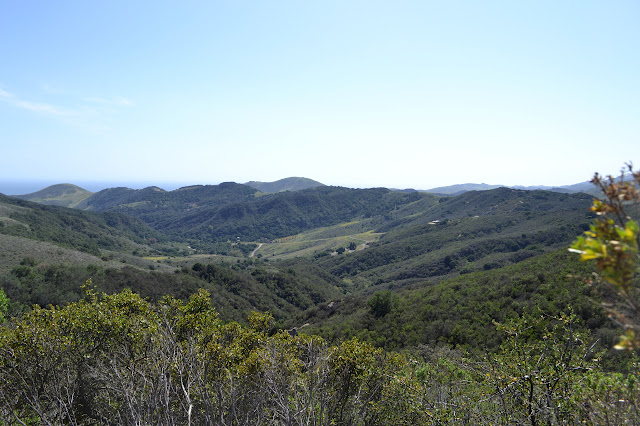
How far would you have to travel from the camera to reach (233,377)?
9.40 metres

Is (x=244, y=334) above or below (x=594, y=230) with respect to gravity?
below

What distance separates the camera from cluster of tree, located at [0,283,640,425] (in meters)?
7.51

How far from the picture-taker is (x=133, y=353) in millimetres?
10992

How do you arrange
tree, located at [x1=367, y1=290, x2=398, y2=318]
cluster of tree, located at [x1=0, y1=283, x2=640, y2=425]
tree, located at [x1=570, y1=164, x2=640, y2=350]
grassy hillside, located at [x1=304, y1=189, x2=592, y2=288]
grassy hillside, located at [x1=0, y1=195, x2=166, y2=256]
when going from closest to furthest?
tree, located at [x1=570, y1=164, x2=640, y2=350] < cluster of tree, located at [x1=0, y1=283, x2=640, y2=425] < tree, located at [x1=367, y1=290, x2=398, y2=318] < grassy hillside, located at [x1=304, y1=189, x2=592, y2=288] < grassy hillside, located at [x1=0, y1=195, x2=166, y2=256]

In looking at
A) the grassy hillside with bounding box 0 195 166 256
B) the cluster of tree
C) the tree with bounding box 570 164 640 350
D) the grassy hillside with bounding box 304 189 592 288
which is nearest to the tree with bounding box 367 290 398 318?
the cluster of tree

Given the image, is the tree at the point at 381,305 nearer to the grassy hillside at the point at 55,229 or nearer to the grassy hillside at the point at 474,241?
the grassy hillside at the point at 474,241

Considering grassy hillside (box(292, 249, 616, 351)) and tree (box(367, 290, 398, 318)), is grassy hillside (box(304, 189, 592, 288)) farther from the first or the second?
tree (box(367, 290, 398, 318))

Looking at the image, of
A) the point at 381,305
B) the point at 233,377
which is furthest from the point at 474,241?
the point at 233,377

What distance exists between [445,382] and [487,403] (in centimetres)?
401

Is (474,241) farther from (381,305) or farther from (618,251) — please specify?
(618,251)

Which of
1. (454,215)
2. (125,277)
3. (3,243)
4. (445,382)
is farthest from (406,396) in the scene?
(454,215)

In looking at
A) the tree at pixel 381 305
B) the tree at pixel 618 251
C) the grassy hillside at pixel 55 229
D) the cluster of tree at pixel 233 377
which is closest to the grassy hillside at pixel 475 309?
the tree at pixel 381 305

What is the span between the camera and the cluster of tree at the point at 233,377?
751 cm

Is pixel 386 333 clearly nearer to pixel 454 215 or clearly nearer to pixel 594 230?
pixel 594 230
